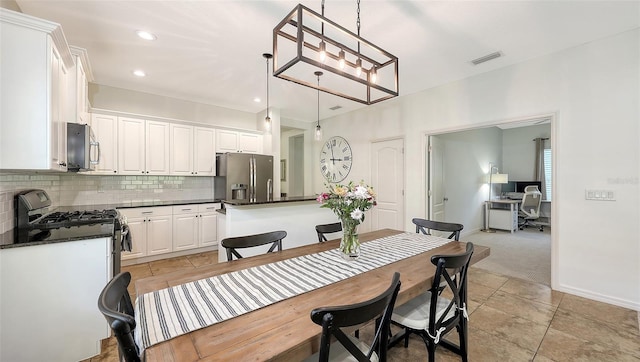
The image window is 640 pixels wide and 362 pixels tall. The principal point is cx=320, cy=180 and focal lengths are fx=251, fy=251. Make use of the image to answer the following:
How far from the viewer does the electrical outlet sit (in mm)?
2623

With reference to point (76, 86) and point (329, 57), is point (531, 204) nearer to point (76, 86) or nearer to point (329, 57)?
point (329, 57)

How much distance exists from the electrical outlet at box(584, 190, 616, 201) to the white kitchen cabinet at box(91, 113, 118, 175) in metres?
6.22

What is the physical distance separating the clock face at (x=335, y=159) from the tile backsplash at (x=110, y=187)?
2567 millimetres

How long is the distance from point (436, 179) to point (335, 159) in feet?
7.52

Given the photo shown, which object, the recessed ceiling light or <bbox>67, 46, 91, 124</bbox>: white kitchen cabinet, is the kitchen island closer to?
<bbox>67, 46, 91, 124</bbox>: white kitchen cabinet

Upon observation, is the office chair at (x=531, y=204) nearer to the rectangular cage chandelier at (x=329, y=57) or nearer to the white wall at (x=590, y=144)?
the white wall at (x=590, y=144)

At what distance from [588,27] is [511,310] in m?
2.91

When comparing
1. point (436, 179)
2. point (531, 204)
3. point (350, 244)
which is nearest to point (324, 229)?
point (350, 244)

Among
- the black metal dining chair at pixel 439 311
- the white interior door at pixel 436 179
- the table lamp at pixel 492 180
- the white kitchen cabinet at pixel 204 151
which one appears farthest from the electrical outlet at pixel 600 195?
the white kitchen cabinet at pixel 204 151

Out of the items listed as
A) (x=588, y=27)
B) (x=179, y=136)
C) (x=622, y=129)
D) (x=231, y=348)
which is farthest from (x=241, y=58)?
(x=622, y=129)

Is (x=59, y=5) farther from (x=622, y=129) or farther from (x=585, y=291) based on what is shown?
(x=585, y=291)

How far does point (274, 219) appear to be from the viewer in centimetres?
327

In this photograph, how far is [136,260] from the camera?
12.7ft

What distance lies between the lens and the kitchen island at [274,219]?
2953mm
